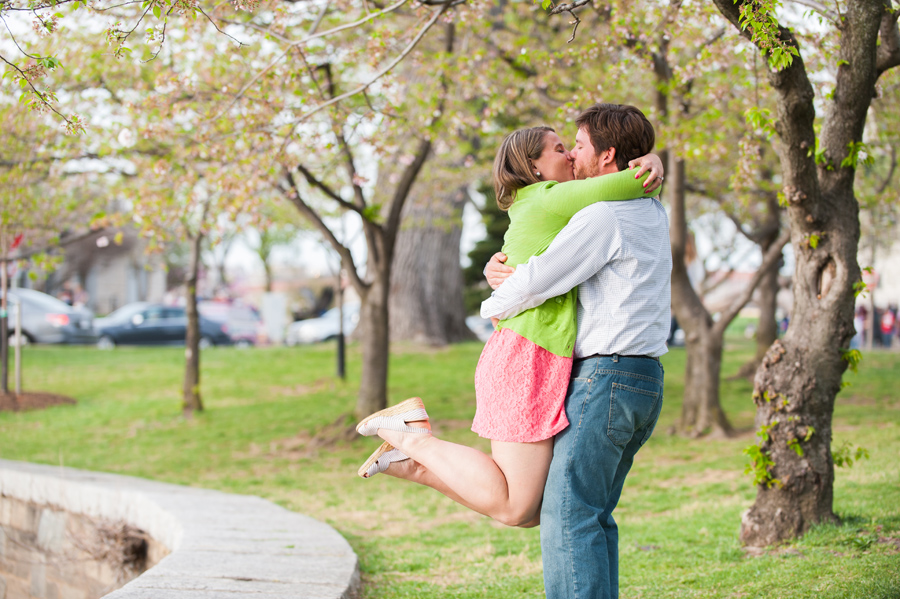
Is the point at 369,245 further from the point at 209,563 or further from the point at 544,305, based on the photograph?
the point at 544,305

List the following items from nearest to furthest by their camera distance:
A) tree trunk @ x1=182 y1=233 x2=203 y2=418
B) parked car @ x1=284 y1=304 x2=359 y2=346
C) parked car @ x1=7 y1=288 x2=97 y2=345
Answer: tree trunk @ x1=182 y1=233 x2=203 y2=418, parked car @ x1=7 y1=288 x2=97 y2=345, parked car @ x1=284 y1=304 x2=359 y2=346

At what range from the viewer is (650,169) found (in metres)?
2.55

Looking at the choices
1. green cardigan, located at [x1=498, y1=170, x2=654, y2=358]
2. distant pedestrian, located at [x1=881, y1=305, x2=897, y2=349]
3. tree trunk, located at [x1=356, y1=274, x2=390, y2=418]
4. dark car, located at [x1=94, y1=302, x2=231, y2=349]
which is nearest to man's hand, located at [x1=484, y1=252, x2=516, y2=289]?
green cardigan, located at [x1=498, y1=170, x2=654, y2=358]

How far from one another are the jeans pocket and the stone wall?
4020 millimetres

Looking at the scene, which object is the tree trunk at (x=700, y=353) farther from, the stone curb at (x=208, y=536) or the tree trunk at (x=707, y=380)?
the stone curb at (x=208, y=536)

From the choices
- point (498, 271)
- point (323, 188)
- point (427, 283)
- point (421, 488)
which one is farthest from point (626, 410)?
point (427, 283)

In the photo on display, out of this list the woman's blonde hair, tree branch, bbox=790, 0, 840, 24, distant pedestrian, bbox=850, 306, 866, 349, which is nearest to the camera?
the woman's blonde hair

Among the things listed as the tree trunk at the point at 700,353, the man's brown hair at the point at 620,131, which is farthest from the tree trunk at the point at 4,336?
the man's brown hair at the point at 620,131

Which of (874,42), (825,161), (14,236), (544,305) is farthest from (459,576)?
(14,236)

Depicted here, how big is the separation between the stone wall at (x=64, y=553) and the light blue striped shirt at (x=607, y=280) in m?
4.04

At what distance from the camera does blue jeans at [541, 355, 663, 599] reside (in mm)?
2484

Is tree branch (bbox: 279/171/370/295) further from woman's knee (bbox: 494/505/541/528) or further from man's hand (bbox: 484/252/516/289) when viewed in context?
woman's knee (bbox: 494/505/541/528)

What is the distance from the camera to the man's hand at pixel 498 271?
2670mm

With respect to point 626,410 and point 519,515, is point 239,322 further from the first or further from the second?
point 626,410
